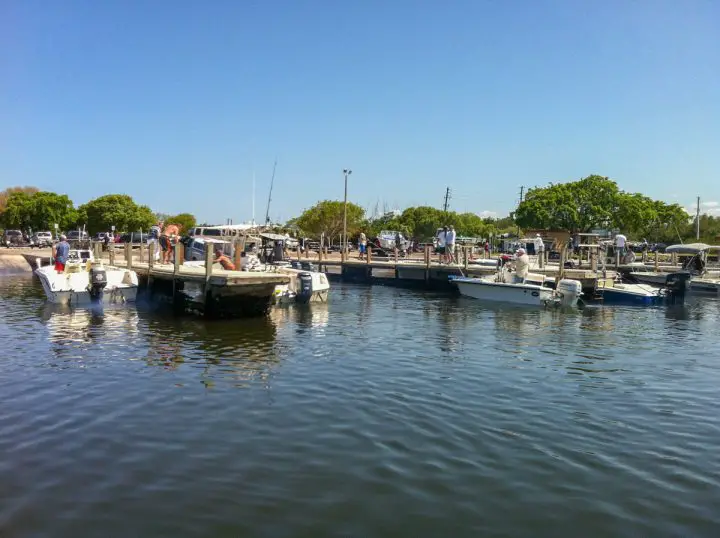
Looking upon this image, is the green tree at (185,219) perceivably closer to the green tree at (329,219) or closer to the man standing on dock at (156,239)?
the green tree at (329,219)

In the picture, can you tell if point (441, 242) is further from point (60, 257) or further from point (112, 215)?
point (112, 215)

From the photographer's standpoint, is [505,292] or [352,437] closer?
[352,437]

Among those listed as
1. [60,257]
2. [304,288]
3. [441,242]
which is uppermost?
[441,242]

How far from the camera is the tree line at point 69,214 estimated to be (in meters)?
79.1

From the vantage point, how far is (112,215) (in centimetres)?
7888

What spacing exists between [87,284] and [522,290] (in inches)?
678

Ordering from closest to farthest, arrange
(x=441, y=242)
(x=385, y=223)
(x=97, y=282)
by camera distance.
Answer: (x=97, y=282) < (x=441, y=242) < (x=385, y=223)

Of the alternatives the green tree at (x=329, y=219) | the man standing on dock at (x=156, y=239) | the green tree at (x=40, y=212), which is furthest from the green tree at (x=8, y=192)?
the man standing on dock at (x=156, y=239)

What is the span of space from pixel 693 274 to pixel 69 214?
7135 centimetres

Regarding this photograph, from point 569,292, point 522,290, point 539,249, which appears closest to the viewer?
point 569,292

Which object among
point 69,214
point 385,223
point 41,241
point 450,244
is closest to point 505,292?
point 450,244

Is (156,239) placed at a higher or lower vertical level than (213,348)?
higher

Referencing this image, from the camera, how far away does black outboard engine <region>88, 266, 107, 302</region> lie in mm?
22766

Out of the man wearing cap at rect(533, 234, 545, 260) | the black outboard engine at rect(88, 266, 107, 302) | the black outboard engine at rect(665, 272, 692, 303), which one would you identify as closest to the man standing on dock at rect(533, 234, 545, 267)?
the man wearing cap at rect(533, 234, 545, 260)
